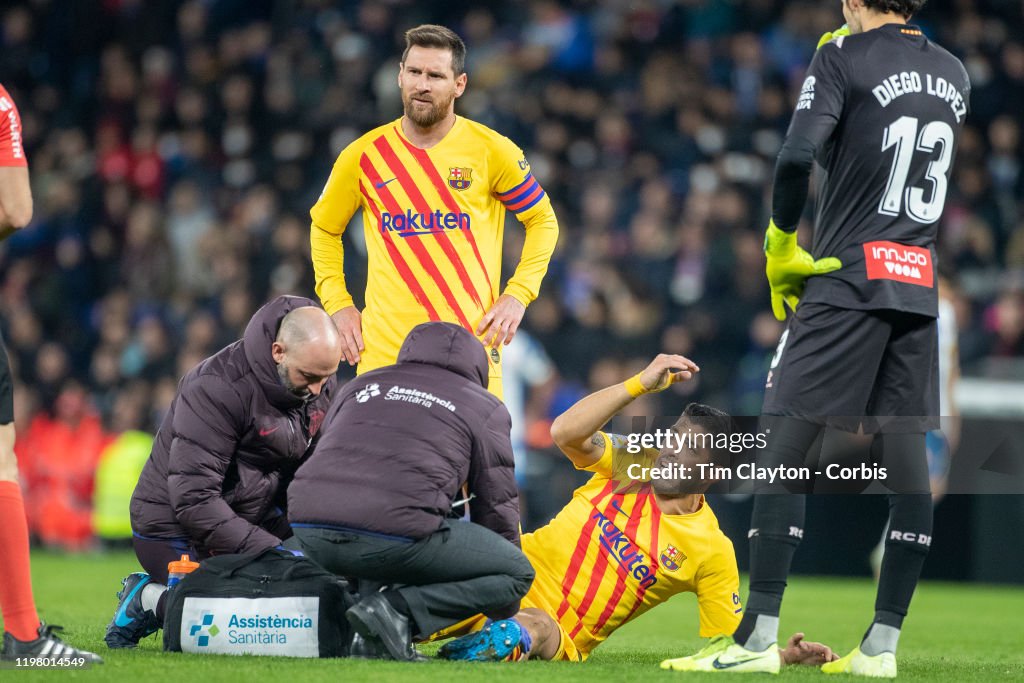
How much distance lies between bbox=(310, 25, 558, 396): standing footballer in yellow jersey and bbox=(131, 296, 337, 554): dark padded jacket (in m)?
0.57

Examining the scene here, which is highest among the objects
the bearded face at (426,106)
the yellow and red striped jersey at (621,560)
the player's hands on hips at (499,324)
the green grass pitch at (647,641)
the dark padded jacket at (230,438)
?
the bearded face at (426,106)

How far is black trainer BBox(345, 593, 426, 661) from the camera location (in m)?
4.62

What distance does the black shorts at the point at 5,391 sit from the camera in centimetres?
420

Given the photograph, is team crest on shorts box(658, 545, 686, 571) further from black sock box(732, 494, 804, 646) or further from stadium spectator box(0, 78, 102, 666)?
stadium spectator box(0, 78, 102, 666)

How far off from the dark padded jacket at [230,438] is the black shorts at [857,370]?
1.78 meters

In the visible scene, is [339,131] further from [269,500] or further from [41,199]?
[269,500]

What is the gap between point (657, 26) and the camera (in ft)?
48.2

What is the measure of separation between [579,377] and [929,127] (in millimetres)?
7173

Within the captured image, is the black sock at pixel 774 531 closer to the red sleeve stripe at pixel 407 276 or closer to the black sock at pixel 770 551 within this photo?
the black sock at pixel 770 551

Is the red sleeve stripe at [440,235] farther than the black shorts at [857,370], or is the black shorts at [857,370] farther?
the red sleeve stripe at [440,235]

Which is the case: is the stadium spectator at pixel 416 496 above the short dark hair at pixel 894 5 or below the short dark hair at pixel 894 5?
below

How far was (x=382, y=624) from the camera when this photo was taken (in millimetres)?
4629

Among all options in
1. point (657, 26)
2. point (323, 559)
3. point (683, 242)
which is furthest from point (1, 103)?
point (657, 26)

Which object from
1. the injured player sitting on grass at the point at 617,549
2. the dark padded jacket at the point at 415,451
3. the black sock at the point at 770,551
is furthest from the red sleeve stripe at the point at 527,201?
the black sock at the point at 770,551
